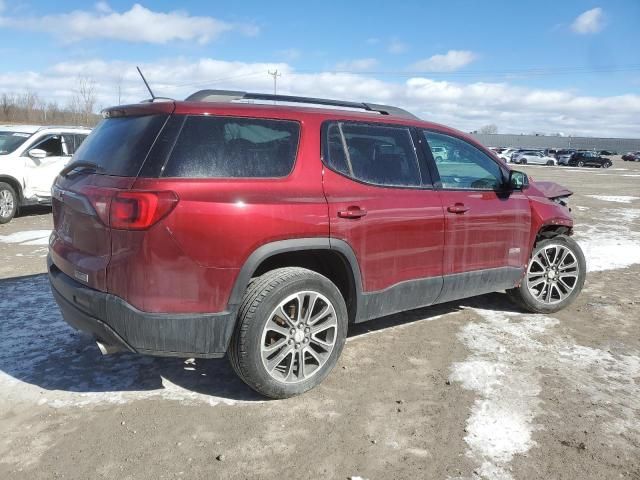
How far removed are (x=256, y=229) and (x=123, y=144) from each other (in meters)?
0.95

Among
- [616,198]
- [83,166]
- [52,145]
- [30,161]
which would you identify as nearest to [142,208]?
[83,166]

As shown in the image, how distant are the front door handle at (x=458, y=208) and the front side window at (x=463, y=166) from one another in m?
0.15

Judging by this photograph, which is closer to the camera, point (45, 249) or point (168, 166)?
point (168, 166)

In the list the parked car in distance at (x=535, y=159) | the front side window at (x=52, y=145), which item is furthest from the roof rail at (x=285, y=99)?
the parked car in distance at (x=535, y=159)

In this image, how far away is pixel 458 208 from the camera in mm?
Answer: 4238

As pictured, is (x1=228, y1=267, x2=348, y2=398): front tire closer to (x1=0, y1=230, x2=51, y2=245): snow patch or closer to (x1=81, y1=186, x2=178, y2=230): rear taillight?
(x1=81, y1=186, x2=178, y2=230): rear taillight

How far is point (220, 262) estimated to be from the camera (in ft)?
→ 9.95

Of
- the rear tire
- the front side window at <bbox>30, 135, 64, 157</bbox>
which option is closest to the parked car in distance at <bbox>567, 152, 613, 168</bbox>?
the front side window at <bbox>30, 135, 64, 157</bbox>

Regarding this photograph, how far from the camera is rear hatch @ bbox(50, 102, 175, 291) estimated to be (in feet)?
9.59

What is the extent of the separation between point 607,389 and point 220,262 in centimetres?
274

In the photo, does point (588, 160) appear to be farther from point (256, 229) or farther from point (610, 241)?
point (256, 229)

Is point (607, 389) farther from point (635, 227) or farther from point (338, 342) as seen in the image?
point (635, 227)

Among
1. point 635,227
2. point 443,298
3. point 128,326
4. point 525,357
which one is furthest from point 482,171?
point 635,227

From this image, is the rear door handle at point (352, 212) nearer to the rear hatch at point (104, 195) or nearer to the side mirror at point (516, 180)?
the rear hatch at point (104, 195)
